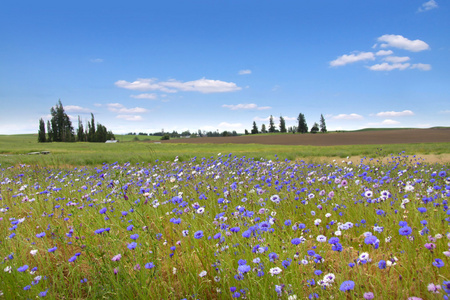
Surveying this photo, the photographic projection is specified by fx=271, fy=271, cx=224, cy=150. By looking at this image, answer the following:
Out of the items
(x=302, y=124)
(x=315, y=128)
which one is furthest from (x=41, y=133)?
(x=315, y=128)

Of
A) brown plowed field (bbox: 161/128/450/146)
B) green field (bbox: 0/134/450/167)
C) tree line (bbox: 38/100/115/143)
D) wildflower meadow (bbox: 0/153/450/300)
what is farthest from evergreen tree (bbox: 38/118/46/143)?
wildflower meadow (bbox: 0/153/450/300)

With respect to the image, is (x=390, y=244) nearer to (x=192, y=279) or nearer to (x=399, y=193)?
(x=399, y=193)

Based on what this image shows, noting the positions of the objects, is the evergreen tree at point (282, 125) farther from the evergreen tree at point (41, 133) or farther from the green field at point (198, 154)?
the evergreen tree at point (41, 133)

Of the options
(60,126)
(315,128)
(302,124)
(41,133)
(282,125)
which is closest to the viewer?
(41,133)

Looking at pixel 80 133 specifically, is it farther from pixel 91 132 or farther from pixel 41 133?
pixel 41 133

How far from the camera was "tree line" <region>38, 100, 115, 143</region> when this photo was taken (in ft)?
261

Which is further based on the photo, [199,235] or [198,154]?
[198,154]

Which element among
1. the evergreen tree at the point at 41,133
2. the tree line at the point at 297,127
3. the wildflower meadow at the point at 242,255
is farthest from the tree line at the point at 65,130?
the wildflower meadow at the point at 242,255

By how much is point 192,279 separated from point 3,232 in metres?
2.96

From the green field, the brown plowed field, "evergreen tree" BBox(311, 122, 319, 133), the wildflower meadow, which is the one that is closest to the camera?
the wildflower meadow

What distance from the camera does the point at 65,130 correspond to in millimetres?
82250

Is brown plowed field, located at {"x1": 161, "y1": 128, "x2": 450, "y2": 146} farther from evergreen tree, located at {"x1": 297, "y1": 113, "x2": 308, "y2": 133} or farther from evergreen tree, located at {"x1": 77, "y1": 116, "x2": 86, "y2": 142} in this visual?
evergreen tree, located at {"x1": 77, "y1": 116, "x2": 86, "y2": 142}

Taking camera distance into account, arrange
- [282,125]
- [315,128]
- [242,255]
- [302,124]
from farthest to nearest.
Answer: [282,125], [315,128], [302,124], [242,255]

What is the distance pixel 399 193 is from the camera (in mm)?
4477
